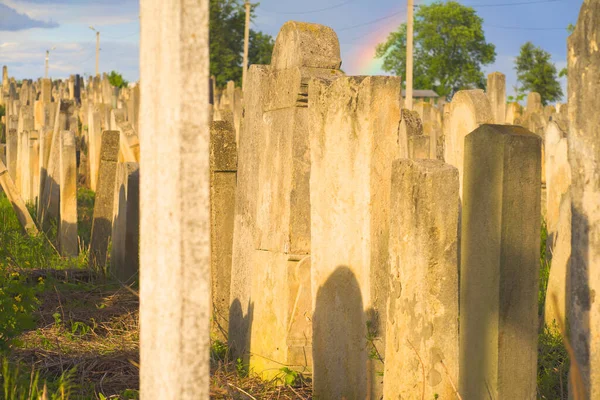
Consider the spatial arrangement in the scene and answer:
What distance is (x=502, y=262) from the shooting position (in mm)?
3473

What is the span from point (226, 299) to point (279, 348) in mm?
1266

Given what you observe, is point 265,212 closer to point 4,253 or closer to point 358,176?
point 358,176

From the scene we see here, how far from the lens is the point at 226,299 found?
22.0 feet

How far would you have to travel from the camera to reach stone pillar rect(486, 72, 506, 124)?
2073 cm

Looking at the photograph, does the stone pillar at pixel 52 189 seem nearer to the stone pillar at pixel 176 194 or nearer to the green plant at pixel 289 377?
the green plant at pixel 289 377

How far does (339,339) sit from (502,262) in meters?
1.58

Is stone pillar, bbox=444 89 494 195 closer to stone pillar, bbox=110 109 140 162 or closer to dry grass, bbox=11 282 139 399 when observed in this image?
dry grass, bbox=11 282 139 399

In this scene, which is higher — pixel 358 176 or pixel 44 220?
pixel 358 176

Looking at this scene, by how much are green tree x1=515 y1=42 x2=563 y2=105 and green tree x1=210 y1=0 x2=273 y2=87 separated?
19408mm

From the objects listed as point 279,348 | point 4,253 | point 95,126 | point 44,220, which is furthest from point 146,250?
point 95,126

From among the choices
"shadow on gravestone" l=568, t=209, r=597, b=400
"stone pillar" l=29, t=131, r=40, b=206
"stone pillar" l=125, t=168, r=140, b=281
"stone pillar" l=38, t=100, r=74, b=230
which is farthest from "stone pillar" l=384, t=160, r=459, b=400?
"stone pillar" l=29, t=131, r=40, b=206

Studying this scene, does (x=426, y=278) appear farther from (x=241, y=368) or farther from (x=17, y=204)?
(x=17, y=204)

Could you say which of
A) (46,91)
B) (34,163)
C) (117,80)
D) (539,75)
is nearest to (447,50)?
(539,75)

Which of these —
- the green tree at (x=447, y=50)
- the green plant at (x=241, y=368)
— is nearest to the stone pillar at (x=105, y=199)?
the green plant at (x=241, y=368)
